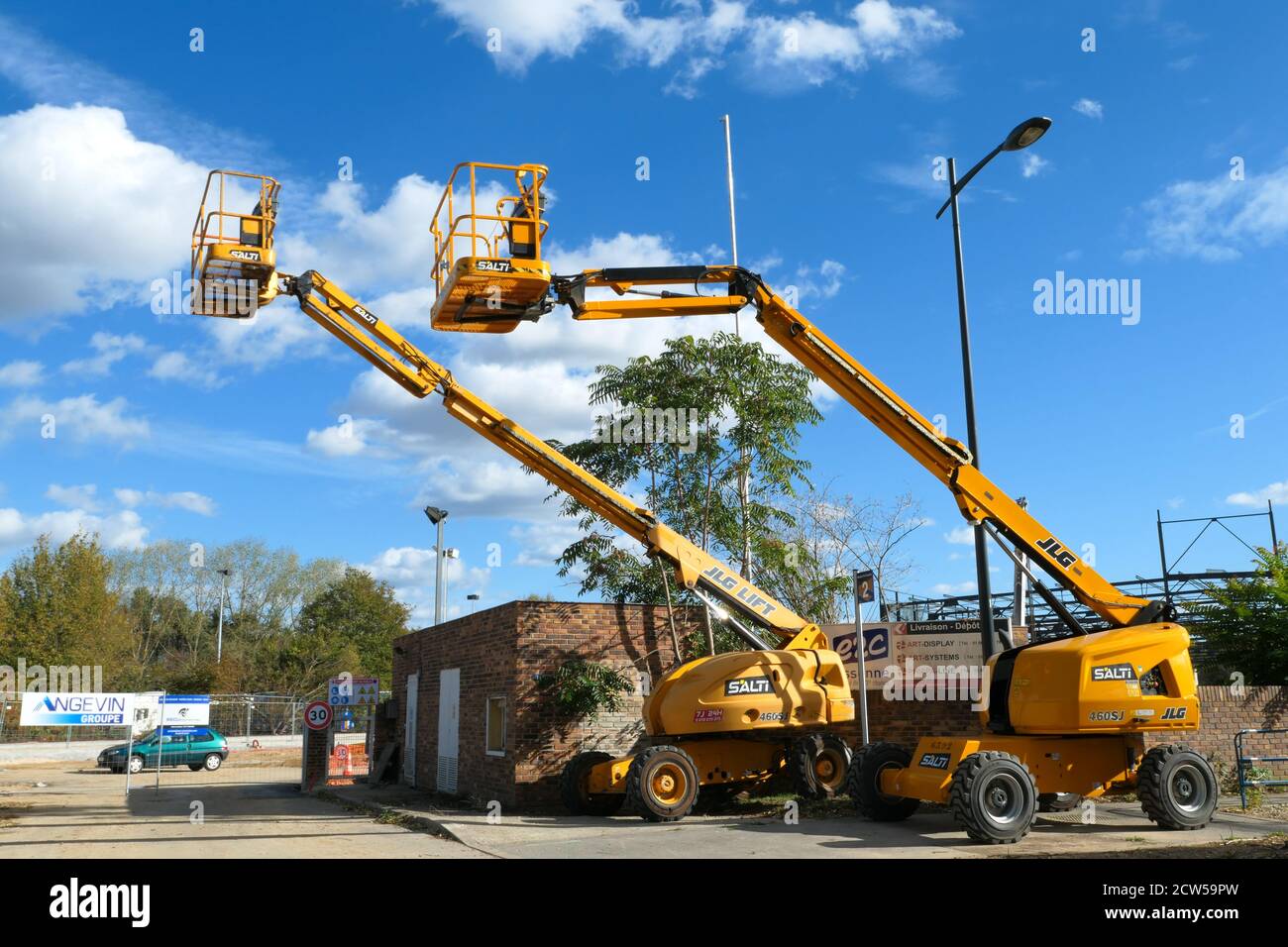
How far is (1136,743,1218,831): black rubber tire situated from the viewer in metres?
12.2

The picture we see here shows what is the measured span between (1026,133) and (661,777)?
1027 centimetres

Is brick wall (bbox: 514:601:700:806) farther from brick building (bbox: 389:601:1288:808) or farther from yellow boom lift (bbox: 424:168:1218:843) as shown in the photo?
yellow boom lift (bbox: 424:168:1218:843)

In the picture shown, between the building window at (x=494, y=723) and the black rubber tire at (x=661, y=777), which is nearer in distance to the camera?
the black rubber tire at (x=661, y=777)

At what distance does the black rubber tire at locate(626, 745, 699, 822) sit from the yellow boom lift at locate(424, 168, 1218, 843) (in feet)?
7.87

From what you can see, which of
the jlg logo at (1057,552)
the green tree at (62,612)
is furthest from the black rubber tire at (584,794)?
the green tree at (62,612)

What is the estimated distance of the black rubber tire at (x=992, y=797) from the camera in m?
11.3

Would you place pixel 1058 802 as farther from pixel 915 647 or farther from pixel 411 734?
pixel 411 734

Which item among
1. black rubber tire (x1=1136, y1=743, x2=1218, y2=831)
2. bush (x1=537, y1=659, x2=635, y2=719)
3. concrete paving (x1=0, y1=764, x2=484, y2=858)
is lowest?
concrete paving (x1=0, y1=764, x2=484, y2=858)

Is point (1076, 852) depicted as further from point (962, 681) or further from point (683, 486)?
point (683, 486)

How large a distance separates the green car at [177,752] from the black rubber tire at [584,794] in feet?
71.6

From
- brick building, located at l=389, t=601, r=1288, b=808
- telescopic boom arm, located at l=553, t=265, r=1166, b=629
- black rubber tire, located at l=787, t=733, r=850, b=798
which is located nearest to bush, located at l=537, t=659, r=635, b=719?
brick building, located at l=389, t=601, r=1288, b=808

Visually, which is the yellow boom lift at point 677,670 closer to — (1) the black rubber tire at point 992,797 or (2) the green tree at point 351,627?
(1) the black rubber tire at point 992,797

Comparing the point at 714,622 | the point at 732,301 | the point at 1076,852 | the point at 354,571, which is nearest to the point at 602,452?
the point at 714,622

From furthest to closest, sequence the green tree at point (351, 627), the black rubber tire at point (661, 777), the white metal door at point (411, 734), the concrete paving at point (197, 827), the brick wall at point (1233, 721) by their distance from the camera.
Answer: the green tree at point (351, 627) < the white metal door at point (411, 734) < the brick wall at point (1233, 721) < the black rubber tire at point (661, 777) < the concrete paving at point (197, 827)
